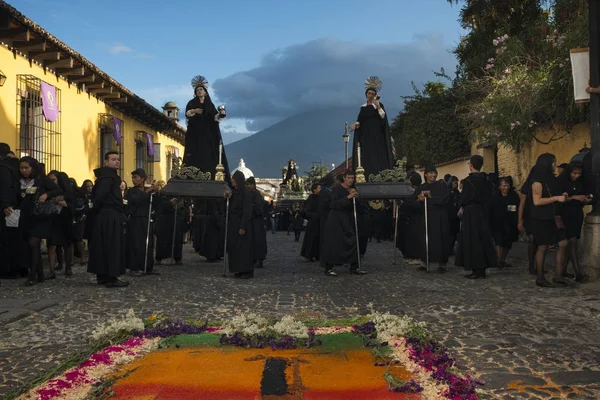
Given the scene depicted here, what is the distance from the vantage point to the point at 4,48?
12453 mm

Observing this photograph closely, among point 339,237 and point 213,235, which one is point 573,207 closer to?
point 339,237

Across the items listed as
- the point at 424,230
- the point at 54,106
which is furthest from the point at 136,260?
the point at 54,106

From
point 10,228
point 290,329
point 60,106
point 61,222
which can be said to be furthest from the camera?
point 60,106

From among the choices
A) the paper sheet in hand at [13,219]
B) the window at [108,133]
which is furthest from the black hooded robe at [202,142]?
the paper sheet in hand at [13,219]

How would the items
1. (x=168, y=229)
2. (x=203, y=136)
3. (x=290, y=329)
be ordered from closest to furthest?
(x=290, y=329)
(x=168, y=229)
(x=203, y=136)

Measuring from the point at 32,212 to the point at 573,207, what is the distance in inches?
307

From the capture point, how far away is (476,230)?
969 centimetres

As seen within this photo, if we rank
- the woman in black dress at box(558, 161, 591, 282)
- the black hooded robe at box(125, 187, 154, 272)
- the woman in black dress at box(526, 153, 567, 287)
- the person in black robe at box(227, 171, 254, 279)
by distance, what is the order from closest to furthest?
the woman in black dress at box(526, 153, 567, 287)
the woman in black dress at box(558, 161, 591, 282)
the person in black robe at box(227, 171, 254, 279)
the black hooded robe at box(125, 187, 154, 272)

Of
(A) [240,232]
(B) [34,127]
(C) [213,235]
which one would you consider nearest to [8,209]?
(A) [240,232]

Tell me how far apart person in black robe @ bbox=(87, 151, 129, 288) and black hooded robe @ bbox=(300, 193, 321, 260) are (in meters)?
5.41

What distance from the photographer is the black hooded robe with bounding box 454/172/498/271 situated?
960 cm

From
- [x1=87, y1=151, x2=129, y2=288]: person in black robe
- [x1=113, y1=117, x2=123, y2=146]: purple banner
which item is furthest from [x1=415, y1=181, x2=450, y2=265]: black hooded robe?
[x1=113, y1=117, x2=123, y2=146]: purple banner

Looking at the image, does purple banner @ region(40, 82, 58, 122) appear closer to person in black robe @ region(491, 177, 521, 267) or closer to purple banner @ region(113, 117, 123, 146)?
purple banner @ region(113, 117, 123, 146)

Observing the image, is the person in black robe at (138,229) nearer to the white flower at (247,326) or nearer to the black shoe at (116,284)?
the black shoe at (116,284)
